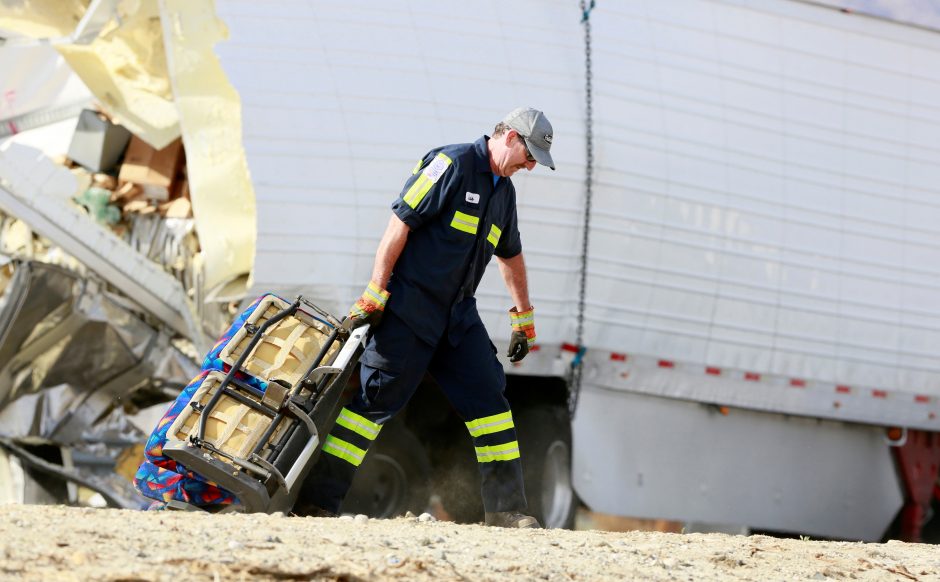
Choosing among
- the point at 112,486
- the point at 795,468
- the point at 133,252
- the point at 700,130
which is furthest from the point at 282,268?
the point at 795,468

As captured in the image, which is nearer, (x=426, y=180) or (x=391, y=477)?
(x=426, y=180)

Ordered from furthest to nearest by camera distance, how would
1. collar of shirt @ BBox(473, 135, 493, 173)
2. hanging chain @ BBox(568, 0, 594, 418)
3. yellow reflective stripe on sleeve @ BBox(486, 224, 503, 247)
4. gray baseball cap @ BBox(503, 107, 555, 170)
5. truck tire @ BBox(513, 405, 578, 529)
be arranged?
truck tire @ BBox(513, 405, 578, 529) → hanging chain @ BBox(568, 0, 594, 418) → yellow reflective stripe on sleeve @ BBox(486, 224, 503, 247) → collar of shirt @ BBox(473, 135, 493, 173) → gray baseball cap @ BBox(503, 107, 555, 170)

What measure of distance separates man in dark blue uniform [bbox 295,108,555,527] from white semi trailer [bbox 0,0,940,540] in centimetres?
144

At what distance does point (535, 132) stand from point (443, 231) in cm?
51

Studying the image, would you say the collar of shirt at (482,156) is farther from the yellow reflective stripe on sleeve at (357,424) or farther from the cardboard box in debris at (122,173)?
the cardboard box in debris at (122,173)

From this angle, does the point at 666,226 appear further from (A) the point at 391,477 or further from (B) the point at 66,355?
(B) the point at 66,355

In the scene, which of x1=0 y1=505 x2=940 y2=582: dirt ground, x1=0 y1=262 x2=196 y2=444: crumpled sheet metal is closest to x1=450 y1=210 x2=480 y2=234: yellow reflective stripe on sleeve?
x1=0 y1=505 x2=940 y2=582: dirt ground

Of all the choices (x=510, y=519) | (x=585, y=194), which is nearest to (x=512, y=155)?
(x=510, y=519)

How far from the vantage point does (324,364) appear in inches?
198

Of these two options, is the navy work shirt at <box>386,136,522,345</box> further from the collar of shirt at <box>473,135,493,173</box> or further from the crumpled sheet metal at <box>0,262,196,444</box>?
the crumpled sheet metal at <box>0,262,196,444</box>

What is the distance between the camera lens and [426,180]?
193 inches

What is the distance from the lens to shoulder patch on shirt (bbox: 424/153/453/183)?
489 cm

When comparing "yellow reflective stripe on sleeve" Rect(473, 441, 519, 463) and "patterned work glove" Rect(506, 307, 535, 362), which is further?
"patterned work glove" Rect(506, 307, 535, 362)

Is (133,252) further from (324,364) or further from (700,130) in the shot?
(700,130)
